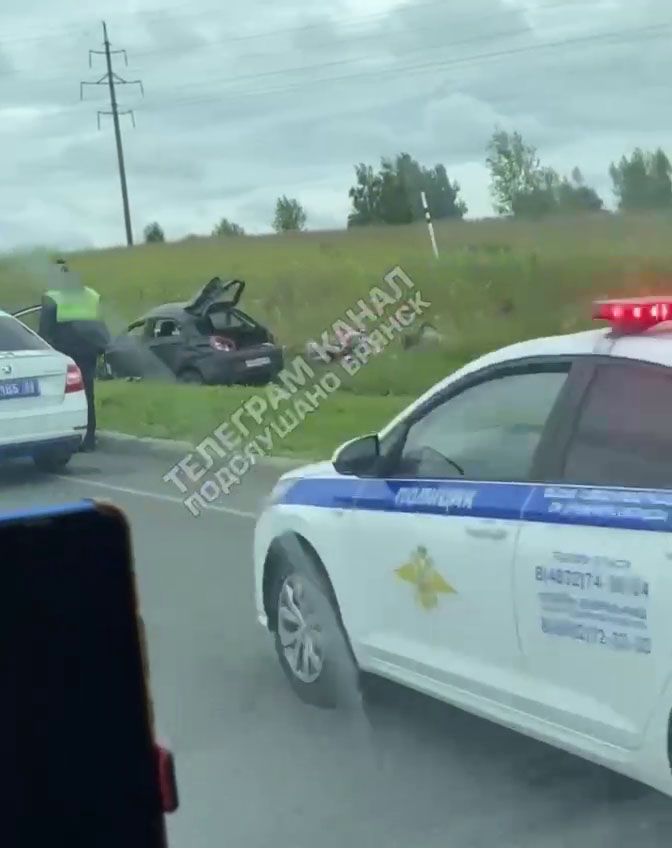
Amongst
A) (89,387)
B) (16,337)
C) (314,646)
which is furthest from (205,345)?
(314,646)

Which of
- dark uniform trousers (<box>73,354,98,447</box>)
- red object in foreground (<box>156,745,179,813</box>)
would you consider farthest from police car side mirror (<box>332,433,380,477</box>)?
dark uniform trousers (<box>73,354,98,447</box>)

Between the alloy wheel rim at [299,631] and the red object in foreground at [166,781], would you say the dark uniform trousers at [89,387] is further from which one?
the red object in foreground at [166,781]

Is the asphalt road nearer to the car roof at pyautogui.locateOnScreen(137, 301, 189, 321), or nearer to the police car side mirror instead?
the police car side mirror

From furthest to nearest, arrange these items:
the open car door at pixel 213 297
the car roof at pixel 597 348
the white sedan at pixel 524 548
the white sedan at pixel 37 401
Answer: the open car door at pixel 213 297, the white sedan at pixel 37 401, the car roof at pixel 597 348, the white sedan at pixel 524 548

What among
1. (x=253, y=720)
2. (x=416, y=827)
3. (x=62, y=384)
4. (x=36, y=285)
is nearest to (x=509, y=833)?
(x=416, y=827)

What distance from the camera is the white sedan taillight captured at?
12586 mm

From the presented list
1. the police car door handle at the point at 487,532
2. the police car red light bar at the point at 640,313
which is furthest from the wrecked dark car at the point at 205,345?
the police car red light bar at the point at 640,313

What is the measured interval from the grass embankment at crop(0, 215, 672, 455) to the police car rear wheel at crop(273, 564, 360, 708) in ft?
22.2

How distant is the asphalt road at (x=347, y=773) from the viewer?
4230 millimetres

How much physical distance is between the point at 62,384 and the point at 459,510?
27.6ft

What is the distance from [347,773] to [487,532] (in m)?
1.00

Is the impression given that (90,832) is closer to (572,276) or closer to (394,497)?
(394,497)

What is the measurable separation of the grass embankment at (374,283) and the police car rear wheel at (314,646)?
6771 mm

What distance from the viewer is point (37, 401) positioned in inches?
484
